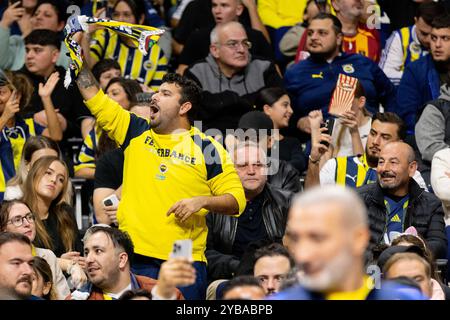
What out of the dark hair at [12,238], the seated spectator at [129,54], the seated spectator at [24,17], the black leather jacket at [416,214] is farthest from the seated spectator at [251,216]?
the seated spectator at [24,17]

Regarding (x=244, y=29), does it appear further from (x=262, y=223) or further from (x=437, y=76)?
(x=262, y=223)

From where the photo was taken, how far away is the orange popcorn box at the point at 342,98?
32.0 feet

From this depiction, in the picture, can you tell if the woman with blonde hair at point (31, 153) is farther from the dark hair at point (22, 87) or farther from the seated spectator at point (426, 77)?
the seated spectator at point (426, 77)

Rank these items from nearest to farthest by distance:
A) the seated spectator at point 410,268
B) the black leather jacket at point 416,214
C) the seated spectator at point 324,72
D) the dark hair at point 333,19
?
the seated spectator at point 410,268 < the black leather jacket at point 416,214 < the seated spectator at point 324,72 < the dark hair at point 333,19

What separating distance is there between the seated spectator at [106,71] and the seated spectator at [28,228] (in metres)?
2.87

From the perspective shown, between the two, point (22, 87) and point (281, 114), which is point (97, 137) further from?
point (281, 114)

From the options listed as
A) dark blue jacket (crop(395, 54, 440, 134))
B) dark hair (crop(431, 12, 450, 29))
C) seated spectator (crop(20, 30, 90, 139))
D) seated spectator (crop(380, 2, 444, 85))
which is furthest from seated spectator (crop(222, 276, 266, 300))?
seated spectator (crop(380, 2, 444, 85))

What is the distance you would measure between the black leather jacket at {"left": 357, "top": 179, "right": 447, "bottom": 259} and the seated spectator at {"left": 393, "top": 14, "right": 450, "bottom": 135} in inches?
77.5

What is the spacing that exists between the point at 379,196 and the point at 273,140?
1.43 metres

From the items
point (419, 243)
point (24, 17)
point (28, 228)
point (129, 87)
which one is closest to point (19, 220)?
point (28, 228)

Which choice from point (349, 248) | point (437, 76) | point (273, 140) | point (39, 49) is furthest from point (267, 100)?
point (349, 248)

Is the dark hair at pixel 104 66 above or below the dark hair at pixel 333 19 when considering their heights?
below

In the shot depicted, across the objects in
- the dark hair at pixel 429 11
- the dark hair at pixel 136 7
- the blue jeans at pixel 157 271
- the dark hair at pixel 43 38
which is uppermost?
the dark hair at pixel 136 7

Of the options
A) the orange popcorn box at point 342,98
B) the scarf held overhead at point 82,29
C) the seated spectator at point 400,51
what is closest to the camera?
the scarf held overhead at point 82,29
